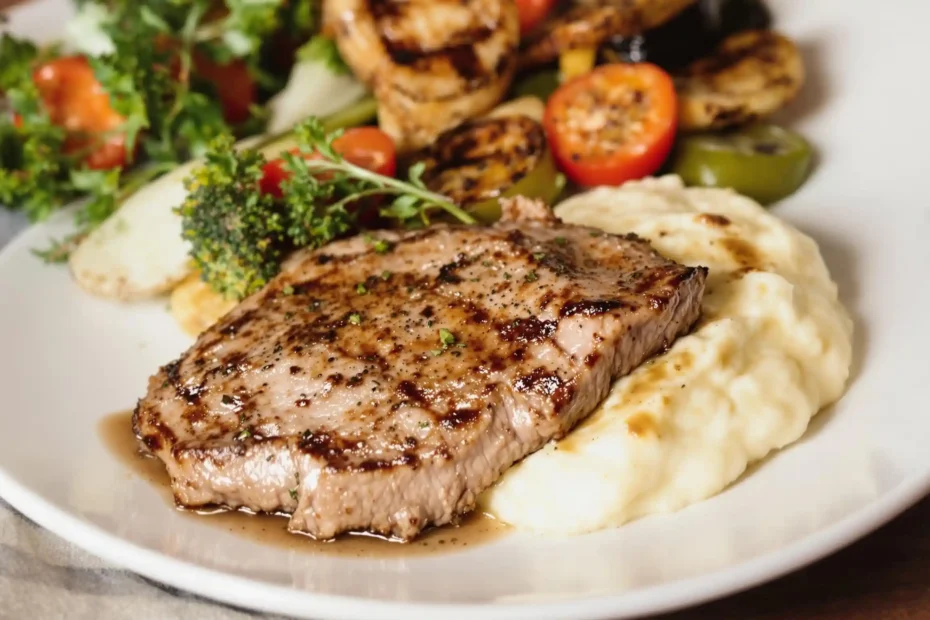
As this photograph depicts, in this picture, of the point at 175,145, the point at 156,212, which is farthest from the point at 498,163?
the point at 175,145

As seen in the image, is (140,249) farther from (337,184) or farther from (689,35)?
(689,35)

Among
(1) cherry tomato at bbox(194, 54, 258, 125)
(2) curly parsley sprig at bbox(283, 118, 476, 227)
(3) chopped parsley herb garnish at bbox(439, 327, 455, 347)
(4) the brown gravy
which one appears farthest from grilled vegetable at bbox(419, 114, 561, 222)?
(4) the brown gravy

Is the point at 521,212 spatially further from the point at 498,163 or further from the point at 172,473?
the point at 172,473

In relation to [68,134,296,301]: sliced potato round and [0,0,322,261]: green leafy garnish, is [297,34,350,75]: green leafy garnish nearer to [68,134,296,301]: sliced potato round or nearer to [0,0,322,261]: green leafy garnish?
[0,0,322,261]: green leafy garnish

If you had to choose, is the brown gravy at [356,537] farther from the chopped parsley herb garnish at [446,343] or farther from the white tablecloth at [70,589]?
the chopped parsley herb garnish at [446,343]

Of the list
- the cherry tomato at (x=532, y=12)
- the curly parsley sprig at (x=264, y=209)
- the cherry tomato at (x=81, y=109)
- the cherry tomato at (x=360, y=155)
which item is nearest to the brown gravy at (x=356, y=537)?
the curly parsley sprig at (x=264, y=209)

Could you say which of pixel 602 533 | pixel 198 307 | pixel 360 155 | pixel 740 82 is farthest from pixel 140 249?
pixel 740 82

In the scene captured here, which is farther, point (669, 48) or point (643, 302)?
point (669, 48)
